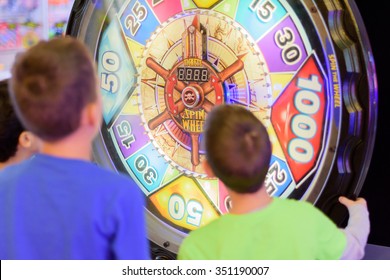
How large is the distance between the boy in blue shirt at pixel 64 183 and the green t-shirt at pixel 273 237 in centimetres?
14

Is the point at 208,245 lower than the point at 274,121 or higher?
lower

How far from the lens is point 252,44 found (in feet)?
3.77

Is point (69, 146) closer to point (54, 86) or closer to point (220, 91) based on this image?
point (54, 86)

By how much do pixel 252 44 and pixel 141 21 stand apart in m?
0.32

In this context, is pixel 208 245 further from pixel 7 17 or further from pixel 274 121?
pixel 7 17

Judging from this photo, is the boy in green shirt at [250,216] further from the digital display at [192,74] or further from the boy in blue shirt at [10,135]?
the boy in blue shirt at [10,135]

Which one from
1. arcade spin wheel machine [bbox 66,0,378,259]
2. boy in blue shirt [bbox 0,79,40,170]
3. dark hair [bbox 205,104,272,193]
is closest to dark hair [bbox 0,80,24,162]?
boy in blue shirt [bbox 0,79,40,170]

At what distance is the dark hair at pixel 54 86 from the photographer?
2.75ft

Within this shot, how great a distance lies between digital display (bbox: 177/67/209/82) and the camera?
1233 mm

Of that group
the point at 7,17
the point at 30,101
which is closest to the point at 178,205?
the point at 30,101

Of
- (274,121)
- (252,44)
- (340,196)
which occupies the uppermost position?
(252,44)

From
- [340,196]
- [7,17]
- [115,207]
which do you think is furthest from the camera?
[7,17]

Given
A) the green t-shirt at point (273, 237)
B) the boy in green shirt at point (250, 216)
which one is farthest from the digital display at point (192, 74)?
the green t-shirt at point (273, 237)

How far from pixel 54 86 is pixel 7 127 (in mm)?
426
